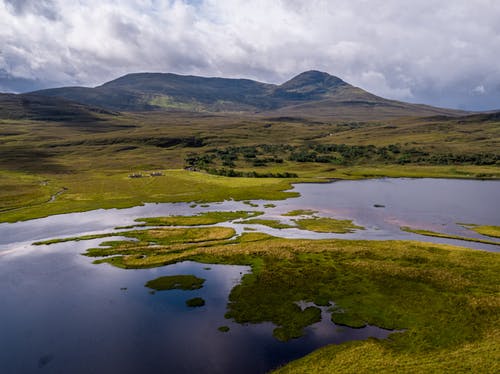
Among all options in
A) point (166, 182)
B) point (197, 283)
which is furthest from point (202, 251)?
point (166, 182)

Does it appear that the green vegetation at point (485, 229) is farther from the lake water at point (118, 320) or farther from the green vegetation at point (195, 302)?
the green vegetation at point (195, 302)

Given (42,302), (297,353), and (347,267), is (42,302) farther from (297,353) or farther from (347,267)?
(347,267)

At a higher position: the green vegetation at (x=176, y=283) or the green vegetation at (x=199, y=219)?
the green vegetation at (x=199, y=219)

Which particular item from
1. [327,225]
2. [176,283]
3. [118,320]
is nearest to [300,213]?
[327,225]

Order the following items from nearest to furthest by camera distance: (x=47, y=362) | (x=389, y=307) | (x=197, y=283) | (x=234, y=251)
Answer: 1. (x=47, y=362)
2. (x=389, y=307)
3. (x=197, y=283)
4. (x=234, y=251)

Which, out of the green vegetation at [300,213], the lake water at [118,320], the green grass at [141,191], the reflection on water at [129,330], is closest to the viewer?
the reflection on water at [129,330]

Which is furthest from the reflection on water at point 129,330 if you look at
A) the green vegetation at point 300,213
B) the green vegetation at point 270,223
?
the green vegetation at point 300,213
